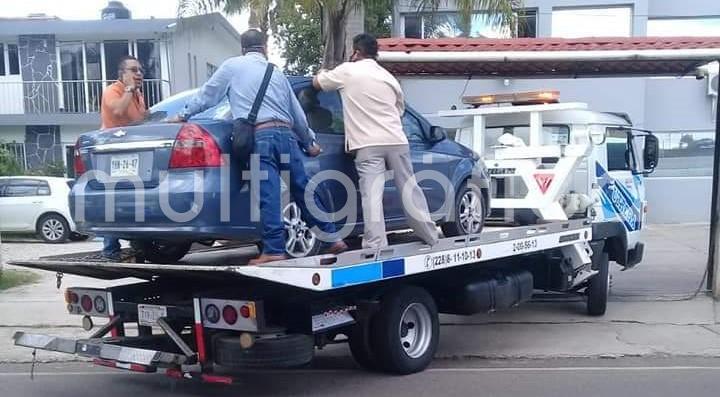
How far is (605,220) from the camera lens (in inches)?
355

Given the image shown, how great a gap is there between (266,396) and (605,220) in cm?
476

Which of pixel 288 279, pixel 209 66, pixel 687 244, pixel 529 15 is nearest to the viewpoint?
pixel 288 279

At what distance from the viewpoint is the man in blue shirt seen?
5449mm

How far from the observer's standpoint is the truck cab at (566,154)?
8469 millimetres

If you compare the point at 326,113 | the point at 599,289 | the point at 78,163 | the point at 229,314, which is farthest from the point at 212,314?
the point at 599,289

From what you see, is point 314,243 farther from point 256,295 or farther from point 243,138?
point 243,138

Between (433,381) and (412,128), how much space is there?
2313mm

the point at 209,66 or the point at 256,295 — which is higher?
the point at 209,66

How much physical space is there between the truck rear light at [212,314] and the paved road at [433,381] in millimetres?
1024

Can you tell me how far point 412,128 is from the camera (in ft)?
24.0

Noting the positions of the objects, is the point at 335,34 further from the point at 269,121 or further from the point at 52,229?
the point at 52,229

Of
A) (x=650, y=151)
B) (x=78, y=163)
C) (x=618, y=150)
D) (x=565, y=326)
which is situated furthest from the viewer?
(x=650, y=151)

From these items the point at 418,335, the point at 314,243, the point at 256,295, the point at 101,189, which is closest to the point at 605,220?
the point at 418,335

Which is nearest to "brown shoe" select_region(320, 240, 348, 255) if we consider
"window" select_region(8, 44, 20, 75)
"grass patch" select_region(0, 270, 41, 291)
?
"grass patch" select_region(0, 270, 41, 291)
